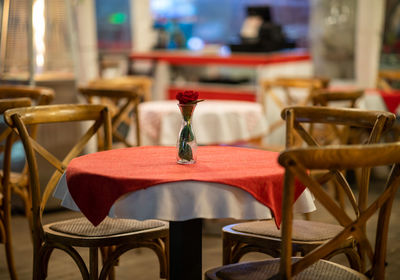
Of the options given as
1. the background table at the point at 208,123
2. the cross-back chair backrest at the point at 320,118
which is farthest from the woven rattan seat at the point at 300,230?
the background table at the point at 208,123

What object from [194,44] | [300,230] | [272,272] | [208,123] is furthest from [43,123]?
[194,44]

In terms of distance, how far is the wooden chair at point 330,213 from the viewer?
5.70ft

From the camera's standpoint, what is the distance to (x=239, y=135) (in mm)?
4953

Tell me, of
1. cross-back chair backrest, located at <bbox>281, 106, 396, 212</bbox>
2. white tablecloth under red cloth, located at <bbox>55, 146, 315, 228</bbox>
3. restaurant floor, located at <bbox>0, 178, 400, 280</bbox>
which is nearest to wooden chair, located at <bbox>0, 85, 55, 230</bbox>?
restaurant floor, located at <bbox>0, 178, 400, 280</bbox>

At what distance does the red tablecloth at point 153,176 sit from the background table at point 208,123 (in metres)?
2.31

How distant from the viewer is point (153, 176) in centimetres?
213

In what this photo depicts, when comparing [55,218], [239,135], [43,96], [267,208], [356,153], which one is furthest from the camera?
[239,135]

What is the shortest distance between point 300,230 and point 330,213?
657mm

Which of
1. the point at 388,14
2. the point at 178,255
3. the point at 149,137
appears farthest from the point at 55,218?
the point at 388,14

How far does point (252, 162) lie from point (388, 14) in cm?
553

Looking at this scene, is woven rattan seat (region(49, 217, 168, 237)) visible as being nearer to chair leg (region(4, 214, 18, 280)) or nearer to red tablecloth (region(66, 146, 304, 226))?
red tablecloth (region(66, 146, 304, 226))

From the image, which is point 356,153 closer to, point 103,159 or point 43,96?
point 103,159

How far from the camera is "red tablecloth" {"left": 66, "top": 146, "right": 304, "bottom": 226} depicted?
2092 mm

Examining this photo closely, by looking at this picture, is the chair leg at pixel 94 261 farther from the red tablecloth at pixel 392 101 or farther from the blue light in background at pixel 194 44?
the blue light in background at pixel 194 44
